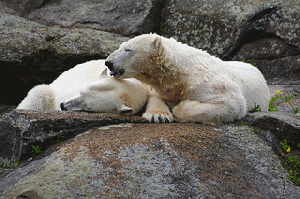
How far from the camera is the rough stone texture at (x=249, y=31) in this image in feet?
21.1

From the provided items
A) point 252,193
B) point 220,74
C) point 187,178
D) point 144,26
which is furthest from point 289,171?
point 144,26

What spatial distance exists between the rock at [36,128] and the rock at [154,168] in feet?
0.56

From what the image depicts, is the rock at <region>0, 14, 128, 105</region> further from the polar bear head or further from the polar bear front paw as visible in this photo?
the polar bear front paw

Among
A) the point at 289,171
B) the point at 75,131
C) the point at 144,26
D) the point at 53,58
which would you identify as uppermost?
the point at 144,26

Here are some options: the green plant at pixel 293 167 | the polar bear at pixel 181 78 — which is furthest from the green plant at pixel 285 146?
the polar bear at pixel 181 78

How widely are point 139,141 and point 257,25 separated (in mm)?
4886

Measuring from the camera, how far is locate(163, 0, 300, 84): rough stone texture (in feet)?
21.1

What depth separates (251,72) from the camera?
4719mm

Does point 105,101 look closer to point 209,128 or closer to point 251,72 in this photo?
point 209,128

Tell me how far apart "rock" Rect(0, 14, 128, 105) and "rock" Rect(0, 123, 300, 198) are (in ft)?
9.19

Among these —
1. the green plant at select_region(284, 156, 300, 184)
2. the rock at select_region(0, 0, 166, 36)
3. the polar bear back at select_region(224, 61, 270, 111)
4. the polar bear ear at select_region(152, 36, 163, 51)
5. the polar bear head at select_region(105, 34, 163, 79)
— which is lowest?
the green plant at select_region(284, 156, 300, 184)

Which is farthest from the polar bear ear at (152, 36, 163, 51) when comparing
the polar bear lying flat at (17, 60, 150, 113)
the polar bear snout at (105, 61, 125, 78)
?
the polar bear lying flat at (17, 60, 150, 113)

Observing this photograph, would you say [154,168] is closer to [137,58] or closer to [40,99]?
[137,58]

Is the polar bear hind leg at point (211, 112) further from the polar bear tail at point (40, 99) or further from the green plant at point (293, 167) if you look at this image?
the polar bear tail at point (40, 99)
